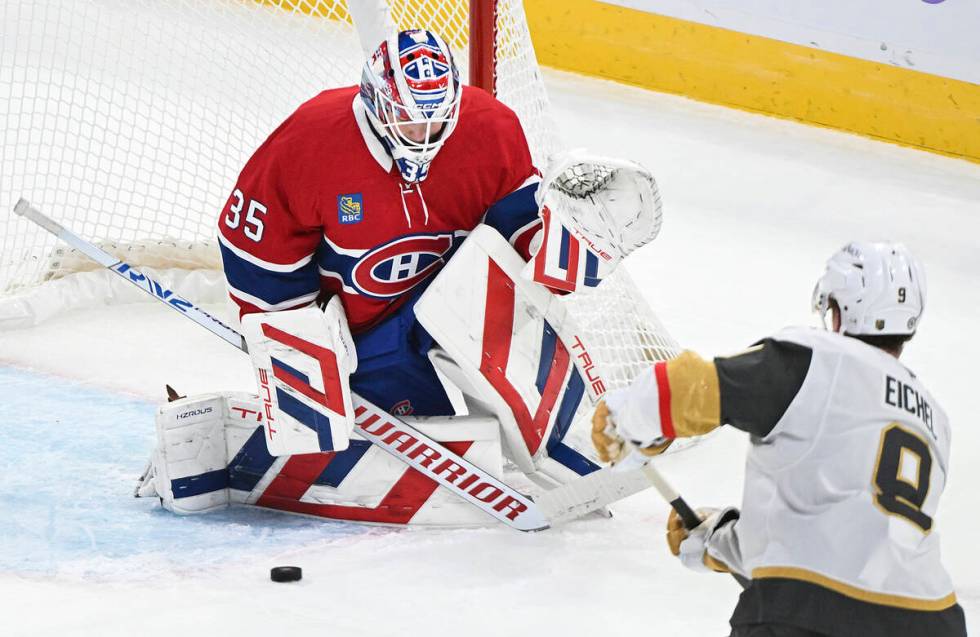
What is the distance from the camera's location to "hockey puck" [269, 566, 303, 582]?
7.88 feet

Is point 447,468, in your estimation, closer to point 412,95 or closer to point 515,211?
point 515,211

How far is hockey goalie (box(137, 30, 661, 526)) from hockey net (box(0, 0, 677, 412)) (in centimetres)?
117

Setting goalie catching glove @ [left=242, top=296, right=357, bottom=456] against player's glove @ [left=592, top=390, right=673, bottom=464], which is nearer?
player's glove @ [left=592, top=390, right=673, bottom=464]

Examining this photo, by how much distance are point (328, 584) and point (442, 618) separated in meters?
0.22

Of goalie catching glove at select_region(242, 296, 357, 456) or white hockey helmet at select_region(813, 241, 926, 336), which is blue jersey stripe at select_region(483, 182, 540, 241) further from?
white hockey helmet at select_region(813, 241, 926, 336)

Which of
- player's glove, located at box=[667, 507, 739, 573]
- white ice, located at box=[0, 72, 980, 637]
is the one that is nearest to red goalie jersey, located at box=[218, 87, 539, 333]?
white ice, located at box=[0, 72, 980, 637]

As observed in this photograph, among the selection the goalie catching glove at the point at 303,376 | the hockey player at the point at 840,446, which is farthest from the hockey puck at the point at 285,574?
the hockey player at the point at 840,446

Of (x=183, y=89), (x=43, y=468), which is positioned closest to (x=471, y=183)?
(x=43, y=468)

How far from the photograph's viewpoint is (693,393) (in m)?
1.69

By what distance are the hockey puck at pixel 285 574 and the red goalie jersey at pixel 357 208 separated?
52cm

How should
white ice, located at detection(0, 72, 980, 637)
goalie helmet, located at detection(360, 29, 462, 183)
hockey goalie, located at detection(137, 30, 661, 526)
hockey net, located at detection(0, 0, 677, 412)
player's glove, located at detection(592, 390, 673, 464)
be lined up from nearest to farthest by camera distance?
1. player's glove, located at detection(592, 390, 673, 464)
2. white ice, located at detection(0, 72, 980, 637)
3. goalie helmet, located at detection(360, 29, 462, 183)
4. hockey goalie, located at detection(137, 30, 661, 526)
5. hockey net, located at detection(0, 0, 677, 412)

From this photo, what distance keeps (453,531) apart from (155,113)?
2.59m

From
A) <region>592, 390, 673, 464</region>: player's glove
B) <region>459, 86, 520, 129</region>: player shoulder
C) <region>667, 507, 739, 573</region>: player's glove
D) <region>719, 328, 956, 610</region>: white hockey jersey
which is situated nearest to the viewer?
<region>719, 328, 956, 610</region>: white hockey jersey

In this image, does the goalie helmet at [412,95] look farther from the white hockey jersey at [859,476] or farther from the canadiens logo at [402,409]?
the white hockey jersey at [859,476]
